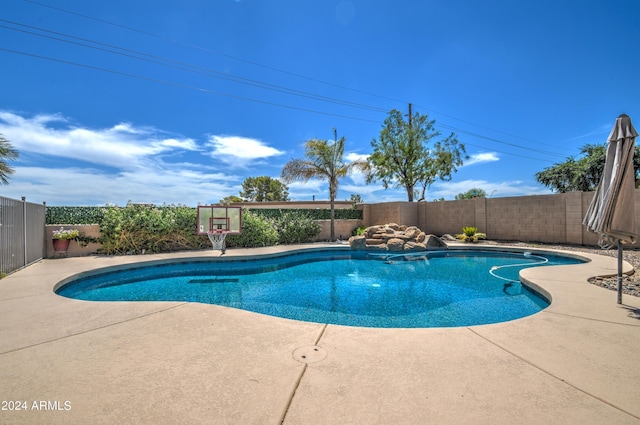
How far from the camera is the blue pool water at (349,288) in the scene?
176 inches

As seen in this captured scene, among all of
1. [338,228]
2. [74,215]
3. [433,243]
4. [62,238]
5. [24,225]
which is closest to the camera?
[24,225]

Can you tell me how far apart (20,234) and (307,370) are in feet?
27.7

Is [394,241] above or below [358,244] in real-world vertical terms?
above

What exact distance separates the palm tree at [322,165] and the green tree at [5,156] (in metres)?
10.4

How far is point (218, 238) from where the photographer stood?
1058cm

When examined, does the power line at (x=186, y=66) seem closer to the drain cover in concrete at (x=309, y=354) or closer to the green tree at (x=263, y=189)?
the drain cover in concrete at (x=309, y=354)

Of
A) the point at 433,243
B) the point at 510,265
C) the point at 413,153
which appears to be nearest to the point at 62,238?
the point at 433,243

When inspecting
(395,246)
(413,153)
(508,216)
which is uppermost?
(413,153)

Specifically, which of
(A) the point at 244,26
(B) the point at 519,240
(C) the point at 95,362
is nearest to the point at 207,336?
(C) the point at 95,362

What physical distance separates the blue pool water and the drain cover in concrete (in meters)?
1.68

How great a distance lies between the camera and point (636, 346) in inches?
99.7

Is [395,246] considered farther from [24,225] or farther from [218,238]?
[24,225]

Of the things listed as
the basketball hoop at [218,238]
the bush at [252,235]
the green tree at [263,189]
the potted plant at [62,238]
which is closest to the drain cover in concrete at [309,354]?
the basketball hoop at [218,238]

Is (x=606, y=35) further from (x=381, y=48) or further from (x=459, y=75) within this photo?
(x=381, y=48)
